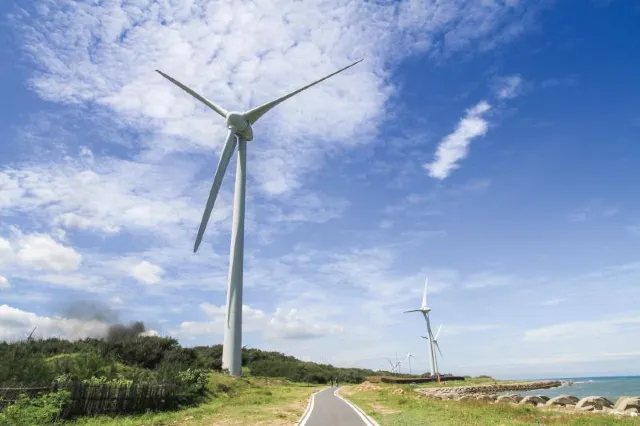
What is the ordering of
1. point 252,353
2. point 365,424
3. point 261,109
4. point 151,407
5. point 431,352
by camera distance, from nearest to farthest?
point 365,424 < point 151,407 < point 261,109 < point 431,352 < point 252,353

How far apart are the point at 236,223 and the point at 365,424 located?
3100 centimetres

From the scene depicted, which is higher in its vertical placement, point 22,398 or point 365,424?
point 22,398

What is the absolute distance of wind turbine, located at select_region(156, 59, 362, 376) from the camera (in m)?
42.6

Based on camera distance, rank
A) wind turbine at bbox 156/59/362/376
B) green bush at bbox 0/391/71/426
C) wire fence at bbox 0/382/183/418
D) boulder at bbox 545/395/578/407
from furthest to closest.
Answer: wind turbine at bbox 156/59/362/376
boulder at bbox 545/395/578/407
wire fence at bbox 0/382/183/418
green bush at bbox 0/391/71/426

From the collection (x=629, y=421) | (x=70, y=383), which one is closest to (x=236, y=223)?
(x=70, y=383)

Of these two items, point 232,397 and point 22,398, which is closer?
point 22,398

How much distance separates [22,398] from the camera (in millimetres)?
18688

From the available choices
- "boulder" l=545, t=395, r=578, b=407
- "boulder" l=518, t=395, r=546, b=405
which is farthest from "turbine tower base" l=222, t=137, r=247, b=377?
"boulder" l=545, t=395, r=578, b=407

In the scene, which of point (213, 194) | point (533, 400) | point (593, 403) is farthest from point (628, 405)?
point (213, 194)

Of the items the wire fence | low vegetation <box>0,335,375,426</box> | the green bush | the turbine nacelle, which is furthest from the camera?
the turbine nacelle

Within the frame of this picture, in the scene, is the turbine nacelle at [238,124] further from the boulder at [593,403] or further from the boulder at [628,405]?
the boulder at [628,405]

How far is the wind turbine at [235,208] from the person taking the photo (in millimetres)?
42625

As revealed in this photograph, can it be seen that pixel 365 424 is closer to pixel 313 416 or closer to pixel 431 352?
pixel 313 416

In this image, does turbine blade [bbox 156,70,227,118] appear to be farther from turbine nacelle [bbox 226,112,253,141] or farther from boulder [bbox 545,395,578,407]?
boulder [bbox 545,395,578,407]
